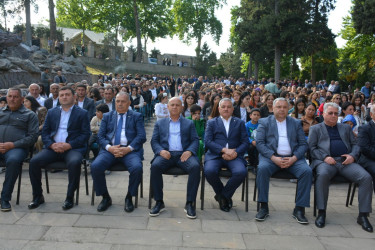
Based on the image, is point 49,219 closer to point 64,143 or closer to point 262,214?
point 64,143

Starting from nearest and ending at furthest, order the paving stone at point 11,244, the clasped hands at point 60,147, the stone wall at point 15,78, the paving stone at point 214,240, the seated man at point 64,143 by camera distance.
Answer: the paving stone at point 11,244
the paving stone at point 214,240
the seated man at point 64,143
the clasped hands at point 60,147
the stone wall at point 15,78

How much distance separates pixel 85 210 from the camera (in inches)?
171

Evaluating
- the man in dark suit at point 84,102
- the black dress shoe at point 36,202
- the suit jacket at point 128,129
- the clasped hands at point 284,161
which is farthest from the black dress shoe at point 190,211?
the man in dark suit at point 84,102

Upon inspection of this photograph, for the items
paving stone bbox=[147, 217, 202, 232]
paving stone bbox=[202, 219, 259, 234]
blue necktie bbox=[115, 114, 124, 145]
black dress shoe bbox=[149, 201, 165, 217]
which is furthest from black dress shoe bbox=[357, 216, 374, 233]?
blue necktie bbox=[115, 114, 124, 145]

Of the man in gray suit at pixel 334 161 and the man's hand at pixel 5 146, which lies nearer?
the man in gray suit at pixel 334 161

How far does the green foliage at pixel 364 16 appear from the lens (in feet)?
70.8

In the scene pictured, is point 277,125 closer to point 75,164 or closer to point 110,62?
point 75,164

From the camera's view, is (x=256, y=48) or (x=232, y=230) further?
(x=256, y=48)

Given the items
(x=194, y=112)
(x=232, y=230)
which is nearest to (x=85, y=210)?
(x=232, y=230)

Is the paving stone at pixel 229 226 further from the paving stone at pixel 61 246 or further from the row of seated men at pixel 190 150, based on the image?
the paving stone at pixel 61 246

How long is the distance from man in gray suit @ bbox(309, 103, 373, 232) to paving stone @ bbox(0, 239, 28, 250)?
10.9 ft

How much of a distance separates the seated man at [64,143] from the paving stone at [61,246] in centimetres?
93

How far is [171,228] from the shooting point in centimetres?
389

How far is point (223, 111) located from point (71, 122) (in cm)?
222
